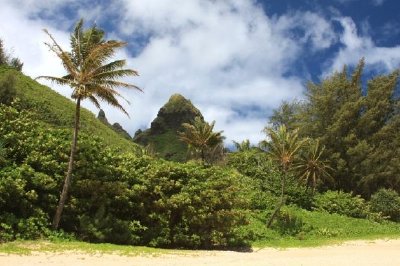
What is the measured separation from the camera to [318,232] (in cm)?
3766

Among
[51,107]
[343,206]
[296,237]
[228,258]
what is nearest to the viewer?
[228,258]

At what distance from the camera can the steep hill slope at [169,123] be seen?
303 feet

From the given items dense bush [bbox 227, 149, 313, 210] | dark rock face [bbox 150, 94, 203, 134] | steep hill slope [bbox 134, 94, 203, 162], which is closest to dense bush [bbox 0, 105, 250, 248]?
dense bush [bbox 227, 149, 313, 210]

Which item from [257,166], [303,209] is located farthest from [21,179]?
[257,166]

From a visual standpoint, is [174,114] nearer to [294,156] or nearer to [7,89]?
[7,89]

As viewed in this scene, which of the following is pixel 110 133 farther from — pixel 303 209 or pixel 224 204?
pixel 224 204

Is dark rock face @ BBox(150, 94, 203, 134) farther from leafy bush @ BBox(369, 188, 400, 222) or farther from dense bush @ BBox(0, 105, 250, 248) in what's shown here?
dense bush @ BBox(0, 105, 250, 248)

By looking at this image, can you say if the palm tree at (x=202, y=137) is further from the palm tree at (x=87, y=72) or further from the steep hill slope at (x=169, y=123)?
the steep hill slope at (x=169, y=123)

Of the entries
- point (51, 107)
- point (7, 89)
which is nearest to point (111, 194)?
point (7, 89)

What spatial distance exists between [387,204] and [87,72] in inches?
1399

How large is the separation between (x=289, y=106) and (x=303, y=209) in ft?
104

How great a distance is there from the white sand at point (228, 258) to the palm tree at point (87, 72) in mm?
5511

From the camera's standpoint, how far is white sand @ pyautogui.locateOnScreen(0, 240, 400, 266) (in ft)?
62.2

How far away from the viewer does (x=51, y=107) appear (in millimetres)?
51406
